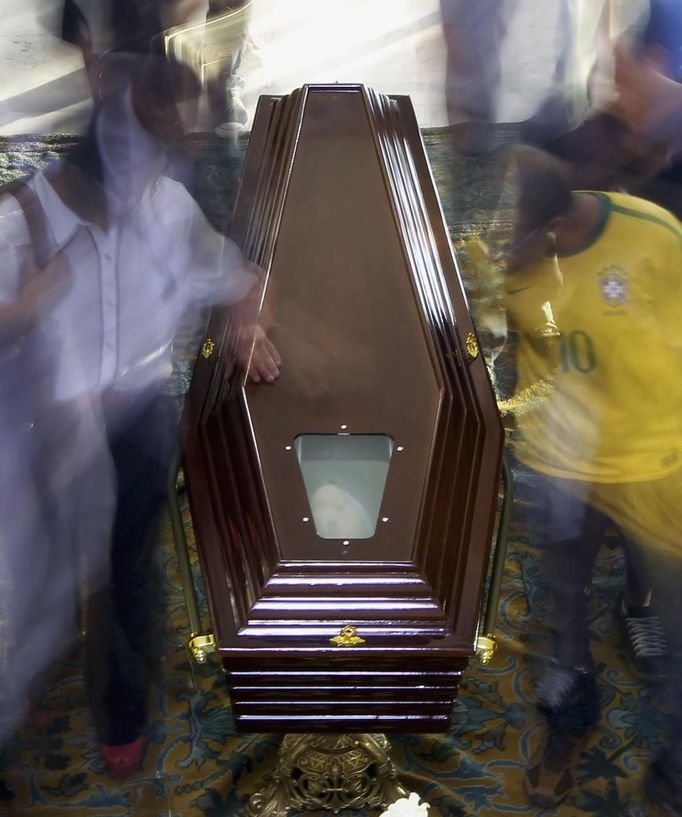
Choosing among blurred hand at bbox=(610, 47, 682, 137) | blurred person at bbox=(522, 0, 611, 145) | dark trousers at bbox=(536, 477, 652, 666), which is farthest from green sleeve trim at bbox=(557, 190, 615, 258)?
dark trousers at bbox=(536, 477, 652, 666)

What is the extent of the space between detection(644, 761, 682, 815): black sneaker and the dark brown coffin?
443 mm

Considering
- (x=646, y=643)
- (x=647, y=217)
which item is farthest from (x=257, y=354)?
(x=646, y=643)

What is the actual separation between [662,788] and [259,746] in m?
0.64

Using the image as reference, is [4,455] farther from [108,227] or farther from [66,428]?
[108,227]

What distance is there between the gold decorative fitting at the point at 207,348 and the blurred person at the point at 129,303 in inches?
2.4

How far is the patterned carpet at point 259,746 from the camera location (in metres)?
1.54

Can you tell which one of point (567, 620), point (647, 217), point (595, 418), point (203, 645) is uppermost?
point (647, 217)

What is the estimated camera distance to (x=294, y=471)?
140cm

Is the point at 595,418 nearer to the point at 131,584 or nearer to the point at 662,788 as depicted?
the point at 662,788

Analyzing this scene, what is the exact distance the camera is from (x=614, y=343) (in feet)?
5.01

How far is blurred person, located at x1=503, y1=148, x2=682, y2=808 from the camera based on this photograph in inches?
58.7

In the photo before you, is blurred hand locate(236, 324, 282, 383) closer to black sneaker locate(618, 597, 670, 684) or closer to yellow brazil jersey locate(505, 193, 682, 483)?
yellow brazil jersey locate(505, 193, 682, 483)

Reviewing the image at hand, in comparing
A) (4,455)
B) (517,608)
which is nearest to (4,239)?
(4,455)

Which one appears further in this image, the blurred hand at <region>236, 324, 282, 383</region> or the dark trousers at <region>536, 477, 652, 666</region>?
the dark trousers at <region>536, 477, 652, 666</region>
